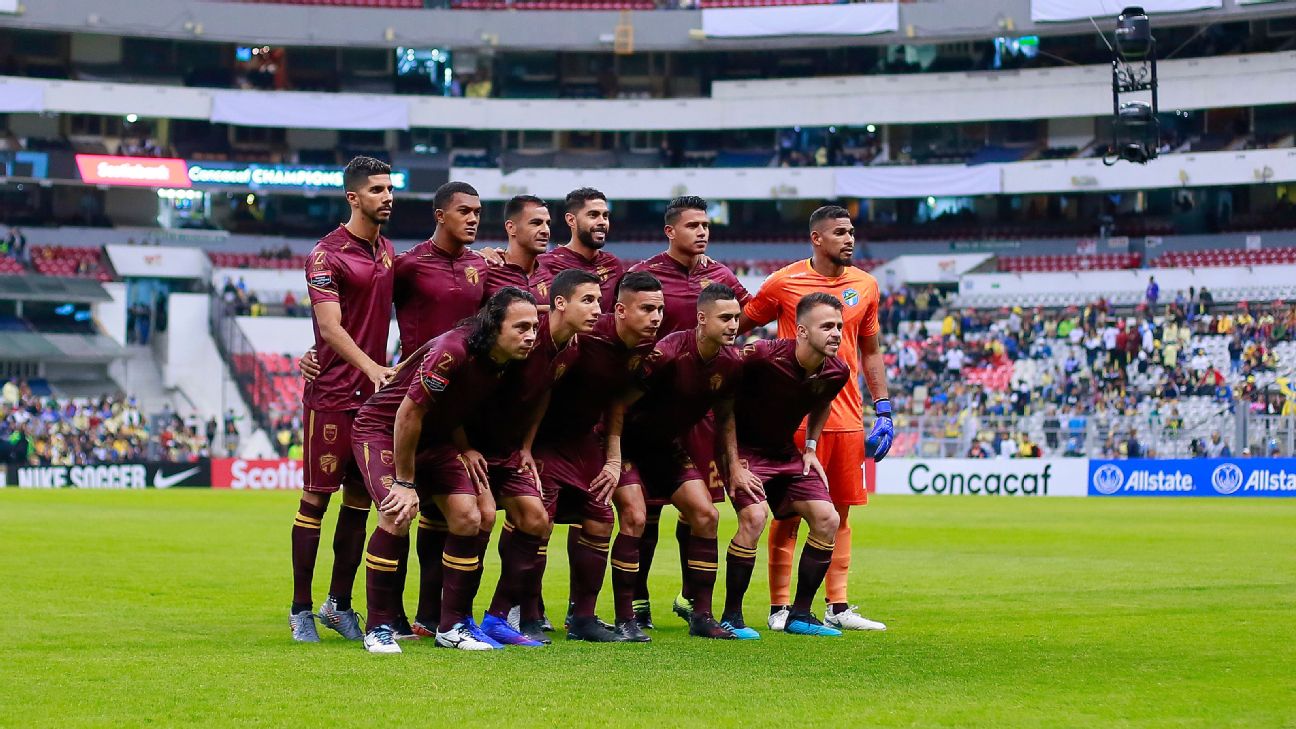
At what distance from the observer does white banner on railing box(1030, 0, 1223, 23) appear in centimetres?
5425

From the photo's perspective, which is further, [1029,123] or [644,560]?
[1029,123]

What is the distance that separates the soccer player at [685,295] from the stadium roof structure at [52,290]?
4467 cm

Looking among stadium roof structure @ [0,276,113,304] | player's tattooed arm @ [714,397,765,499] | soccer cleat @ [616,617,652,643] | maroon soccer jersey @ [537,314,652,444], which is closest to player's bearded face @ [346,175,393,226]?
maroon soccer jersey @ [537,314,652,444]

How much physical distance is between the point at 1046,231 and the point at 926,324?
1234 centimetres

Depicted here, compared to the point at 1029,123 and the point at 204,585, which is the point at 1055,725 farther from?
the point at 1029,123

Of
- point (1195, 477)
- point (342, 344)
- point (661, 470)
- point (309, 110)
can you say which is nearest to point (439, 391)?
point (342, 344)

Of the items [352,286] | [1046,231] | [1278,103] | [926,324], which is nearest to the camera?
[352,286]

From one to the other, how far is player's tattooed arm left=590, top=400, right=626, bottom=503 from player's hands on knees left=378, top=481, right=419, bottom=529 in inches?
51.1

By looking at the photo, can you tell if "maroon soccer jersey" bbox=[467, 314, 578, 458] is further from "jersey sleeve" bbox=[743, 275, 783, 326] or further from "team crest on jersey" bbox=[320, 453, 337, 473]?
"jersey sleeve" bbox=[743, 275, 783, 326]

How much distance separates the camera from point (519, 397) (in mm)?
9547

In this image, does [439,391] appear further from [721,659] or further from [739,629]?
[739,629]

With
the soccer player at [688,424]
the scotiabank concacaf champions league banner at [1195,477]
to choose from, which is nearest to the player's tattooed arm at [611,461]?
the soccer player at [688,424]

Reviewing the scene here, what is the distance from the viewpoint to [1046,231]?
198 feet

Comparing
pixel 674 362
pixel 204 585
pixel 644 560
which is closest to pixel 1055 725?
pixel 674 362
